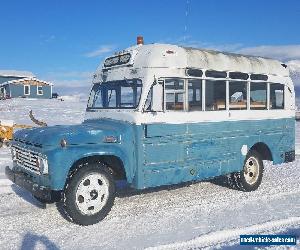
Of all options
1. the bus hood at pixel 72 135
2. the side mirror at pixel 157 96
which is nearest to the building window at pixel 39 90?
the bus hood at pixel 72 135

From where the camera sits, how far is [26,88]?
49844 mm

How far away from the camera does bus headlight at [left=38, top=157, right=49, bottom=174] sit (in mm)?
5524

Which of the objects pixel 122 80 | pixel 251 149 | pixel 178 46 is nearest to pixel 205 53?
pixel 178 46

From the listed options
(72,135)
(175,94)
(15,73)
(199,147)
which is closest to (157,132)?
(175,94)

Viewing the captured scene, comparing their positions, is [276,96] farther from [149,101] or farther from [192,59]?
[149,101]

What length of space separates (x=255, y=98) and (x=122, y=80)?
309 cm

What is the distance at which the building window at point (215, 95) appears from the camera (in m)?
7.31

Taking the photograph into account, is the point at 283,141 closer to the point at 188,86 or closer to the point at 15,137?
the point at 188,86

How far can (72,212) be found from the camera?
18.8 ft

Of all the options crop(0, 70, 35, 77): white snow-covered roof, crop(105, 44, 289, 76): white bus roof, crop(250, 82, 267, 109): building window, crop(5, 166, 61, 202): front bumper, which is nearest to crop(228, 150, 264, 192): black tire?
crop(250, 82, 267, 109): building window

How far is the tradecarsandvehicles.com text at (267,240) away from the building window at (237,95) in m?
3.23

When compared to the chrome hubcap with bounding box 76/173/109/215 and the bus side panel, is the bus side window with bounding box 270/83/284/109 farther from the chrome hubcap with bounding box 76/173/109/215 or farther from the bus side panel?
the chrome hubcap with bounding box 76/173/109/215

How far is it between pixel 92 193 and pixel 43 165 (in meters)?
0.87

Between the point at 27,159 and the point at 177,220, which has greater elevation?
the point at 27,159
